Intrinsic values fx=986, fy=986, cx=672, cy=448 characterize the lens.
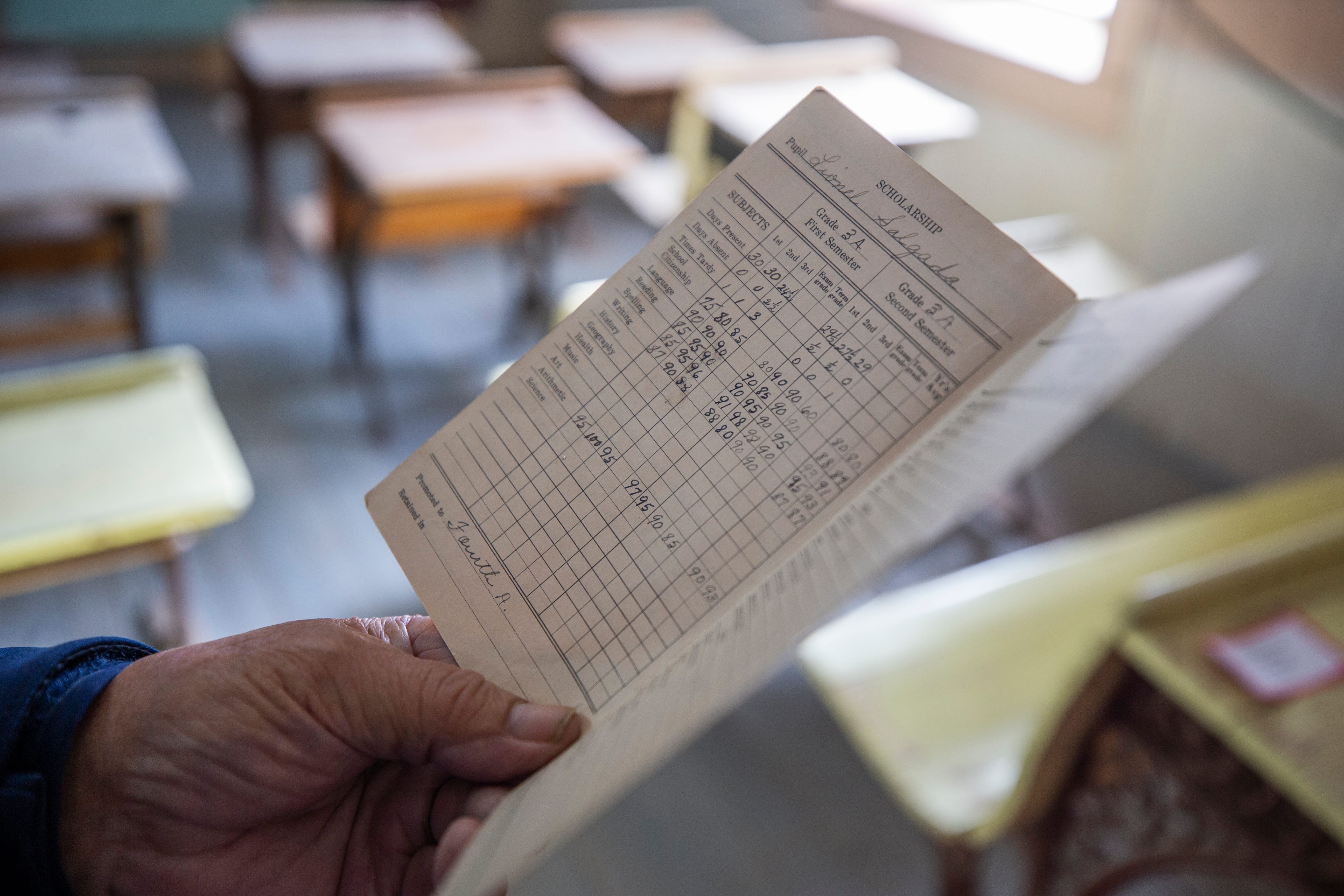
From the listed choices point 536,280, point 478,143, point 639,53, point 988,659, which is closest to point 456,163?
point 478,143

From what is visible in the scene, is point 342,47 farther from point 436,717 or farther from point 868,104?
point 436,717

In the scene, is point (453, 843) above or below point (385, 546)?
above

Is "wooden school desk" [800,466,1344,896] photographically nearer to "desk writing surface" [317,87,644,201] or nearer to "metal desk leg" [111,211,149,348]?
"desk writing surface" [317,87,644,201]

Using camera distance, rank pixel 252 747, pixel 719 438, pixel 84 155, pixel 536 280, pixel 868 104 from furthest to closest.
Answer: pixel 536 280
pixel 84 155
pixel 868 104
pixel 252 747
pixel 719 438

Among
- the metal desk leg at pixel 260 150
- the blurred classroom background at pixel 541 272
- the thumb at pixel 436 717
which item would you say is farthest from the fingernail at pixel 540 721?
the metal desk leg at pixel 260 150

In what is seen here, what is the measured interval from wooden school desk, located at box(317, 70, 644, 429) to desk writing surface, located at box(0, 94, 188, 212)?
1.45 ft

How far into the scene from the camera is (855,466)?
441 mm

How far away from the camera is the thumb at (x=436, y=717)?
1.72 ft

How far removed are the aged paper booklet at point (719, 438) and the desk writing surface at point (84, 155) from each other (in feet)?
6.64

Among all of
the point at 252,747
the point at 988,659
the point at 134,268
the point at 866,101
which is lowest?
the point at 988,659

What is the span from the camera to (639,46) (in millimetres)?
3723

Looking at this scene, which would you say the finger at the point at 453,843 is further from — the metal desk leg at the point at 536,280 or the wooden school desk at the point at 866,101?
the metal desk leg at the point at 536,280

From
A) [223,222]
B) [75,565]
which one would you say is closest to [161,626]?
[75,565]

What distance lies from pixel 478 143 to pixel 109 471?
142 cm
